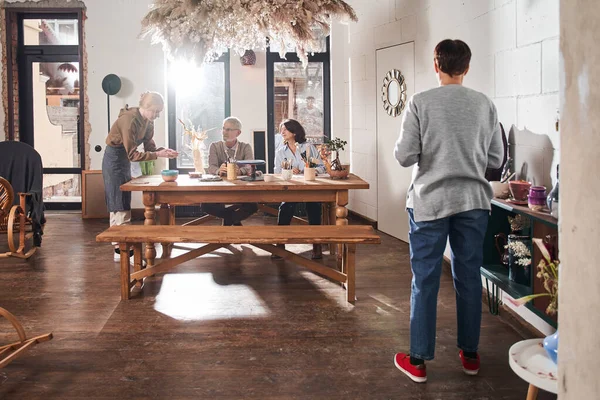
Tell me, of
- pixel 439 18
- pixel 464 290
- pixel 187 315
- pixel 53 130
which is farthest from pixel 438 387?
pixel 53 130

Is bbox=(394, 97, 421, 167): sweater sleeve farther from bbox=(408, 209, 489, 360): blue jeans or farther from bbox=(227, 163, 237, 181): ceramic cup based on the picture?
bbox=(227, 163, 237, 181): ceramic cup

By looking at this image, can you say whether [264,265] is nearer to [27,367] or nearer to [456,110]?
[27,367]

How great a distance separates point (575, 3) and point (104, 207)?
24.2 feet

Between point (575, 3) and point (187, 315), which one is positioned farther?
point (187, 315)

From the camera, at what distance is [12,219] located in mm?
5312

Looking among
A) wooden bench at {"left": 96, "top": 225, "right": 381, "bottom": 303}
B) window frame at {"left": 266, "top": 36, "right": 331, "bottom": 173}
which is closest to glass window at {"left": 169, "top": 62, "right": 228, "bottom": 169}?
window frame at {"left": 266, "top": 36, "right": 331, "bottom": 173}

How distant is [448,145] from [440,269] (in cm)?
54

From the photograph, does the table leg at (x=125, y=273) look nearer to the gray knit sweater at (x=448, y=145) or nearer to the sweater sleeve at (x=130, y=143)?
the sweater sleeve at (x=130, y=143)

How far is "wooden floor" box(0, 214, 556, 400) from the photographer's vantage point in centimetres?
277

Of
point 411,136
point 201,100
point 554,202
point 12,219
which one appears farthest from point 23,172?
point 554,202

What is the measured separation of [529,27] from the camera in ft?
11.4

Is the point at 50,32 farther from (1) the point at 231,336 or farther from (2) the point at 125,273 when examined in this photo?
(1) the point at 231,336

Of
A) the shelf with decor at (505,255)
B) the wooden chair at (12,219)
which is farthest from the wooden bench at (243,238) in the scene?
the wooden chair at (12,219)

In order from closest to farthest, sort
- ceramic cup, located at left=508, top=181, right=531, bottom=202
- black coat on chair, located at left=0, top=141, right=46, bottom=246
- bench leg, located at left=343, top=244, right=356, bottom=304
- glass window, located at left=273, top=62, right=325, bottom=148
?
ceramic cup, located at left=508, top=181, right=531, bottom=202, bench leg, located at left=343, top=244, right=356, bottom=304, black coat on chair, located at left=0, top=141, right=46, bottom=246, glass window, located at left=273, top=62, right=325, bottom=148
